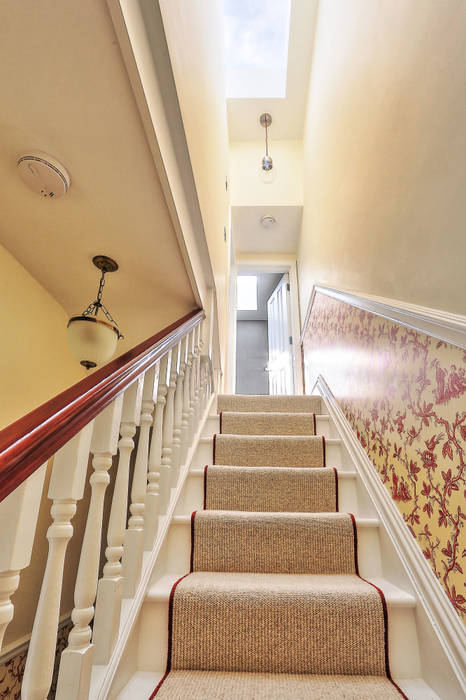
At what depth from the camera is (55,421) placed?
25.3 inches

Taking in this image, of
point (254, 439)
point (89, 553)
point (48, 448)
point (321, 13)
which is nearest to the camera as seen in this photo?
point (48, 448)

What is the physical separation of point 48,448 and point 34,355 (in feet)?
5.83

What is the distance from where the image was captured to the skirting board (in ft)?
2.92

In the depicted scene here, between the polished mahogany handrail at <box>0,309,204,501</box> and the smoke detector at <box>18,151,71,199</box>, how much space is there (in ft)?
2.42

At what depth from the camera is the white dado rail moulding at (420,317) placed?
93 cm

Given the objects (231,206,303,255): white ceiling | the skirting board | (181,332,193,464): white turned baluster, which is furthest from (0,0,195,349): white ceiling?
(231,206,303,255): white ceiling

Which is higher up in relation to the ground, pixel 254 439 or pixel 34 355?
pixel 34 355

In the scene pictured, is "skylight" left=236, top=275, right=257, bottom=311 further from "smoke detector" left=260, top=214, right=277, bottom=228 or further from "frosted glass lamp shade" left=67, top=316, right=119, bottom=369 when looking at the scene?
"frosted glass lamp shade" left=67, top=316, right=119, bottom=369

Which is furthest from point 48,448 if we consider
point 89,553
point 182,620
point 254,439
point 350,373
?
point 350,373

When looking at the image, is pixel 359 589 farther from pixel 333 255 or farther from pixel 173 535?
pixel 333 255

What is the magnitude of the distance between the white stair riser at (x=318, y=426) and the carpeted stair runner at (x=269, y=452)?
303 millimetres

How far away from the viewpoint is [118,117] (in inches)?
→ 43.6

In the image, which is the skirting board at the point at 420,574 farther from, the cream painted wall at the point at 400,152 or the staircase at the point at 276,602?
the cream painted wall at the point at 400,152

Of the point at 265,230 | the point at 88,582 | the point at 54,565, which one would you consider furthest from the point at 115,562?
the point at 265,230
